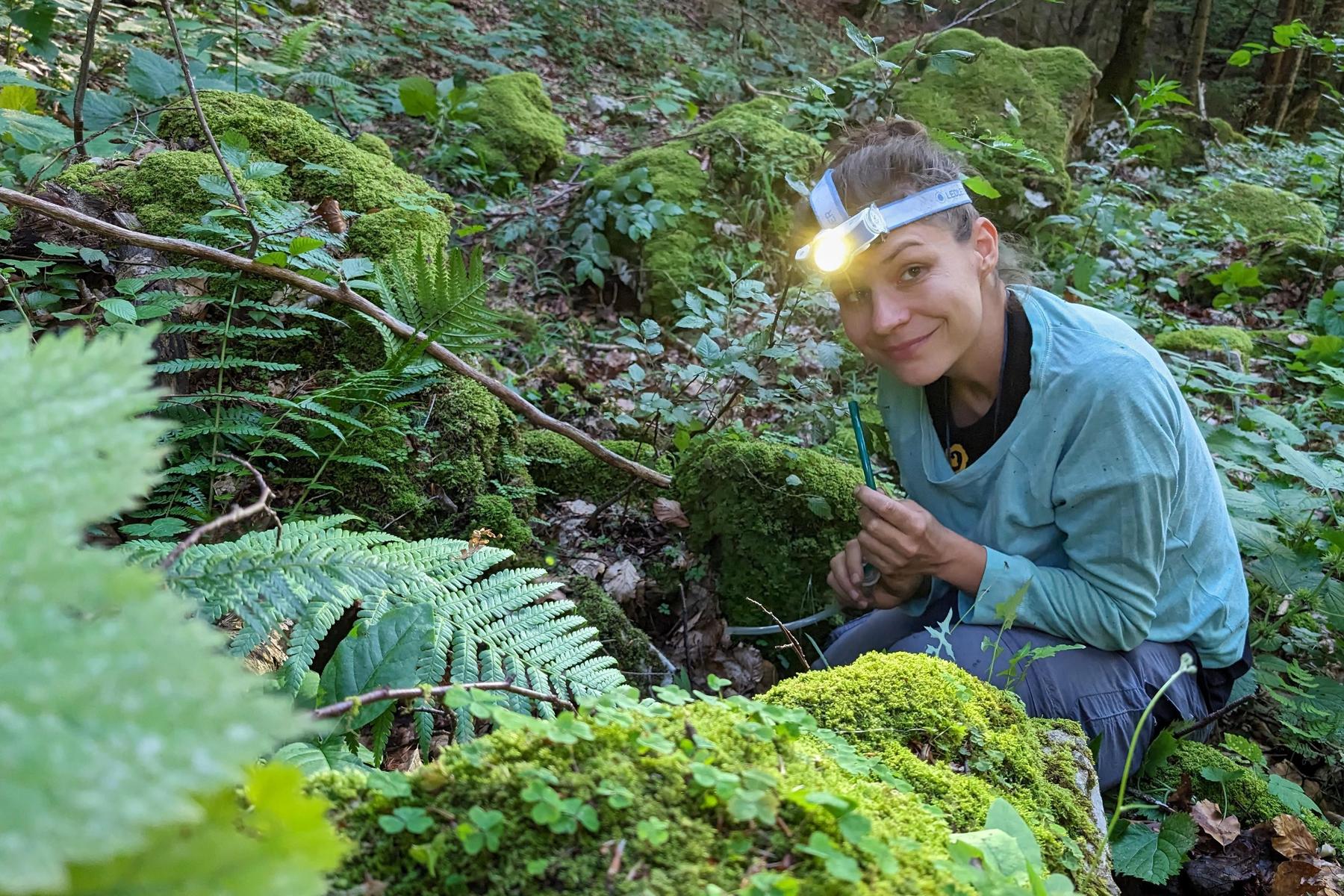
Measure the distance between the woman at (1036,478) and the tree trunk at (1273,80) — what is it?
14418 millimetres

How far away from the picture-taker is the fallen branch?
2.44 m

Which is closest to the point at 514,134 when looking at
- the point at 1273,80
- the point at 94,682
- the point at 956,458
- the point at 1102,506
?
the point at 956,458

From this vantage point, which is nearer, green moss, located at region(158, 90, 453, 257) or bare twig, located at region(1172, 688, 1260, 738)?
bare twig, located at region(1172, 688, 1260, 738)

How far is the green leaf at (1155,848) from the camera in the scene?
211 cm

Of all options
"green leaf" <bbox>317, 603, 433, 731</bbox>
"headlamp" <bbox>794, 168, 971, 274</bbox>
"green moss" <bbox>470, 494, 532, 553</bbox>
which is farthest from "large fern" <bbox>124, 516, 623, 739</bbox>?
"headlamp" <bbox>794, 168, 971, 274</bbox>

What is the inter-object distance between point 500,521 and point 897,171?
1.78m

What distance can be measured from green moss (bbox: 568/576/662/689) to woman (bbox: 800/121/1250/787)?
0.87m

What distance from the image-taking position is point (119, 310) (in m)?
2.24

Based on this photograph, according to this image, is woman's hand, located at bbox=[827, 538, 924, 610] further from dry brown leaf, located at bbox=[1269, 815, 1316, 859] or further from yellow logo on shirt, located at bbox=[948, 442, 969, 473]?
dry brown leaf, located at bbox=[1269, 815, 1316, 859]

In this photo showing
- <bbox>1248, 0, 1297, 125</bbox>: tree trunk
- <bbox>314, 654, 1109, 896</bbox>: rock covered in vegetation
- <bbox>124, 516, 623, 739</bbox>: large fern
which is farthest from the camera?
<bbox>1248, 0, 1297, 125</bbox>: tree trunk

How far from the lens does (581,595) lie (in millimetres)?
2822

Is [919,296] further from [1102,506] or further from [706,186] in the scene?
[706,186]

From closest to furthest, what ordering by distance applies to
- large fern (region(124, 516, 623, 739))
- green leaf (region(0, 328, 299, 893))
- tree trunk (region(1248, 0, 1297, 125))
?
green leaf (region(0, 328, 299, 893))
large fern (region(124, 516, 623, 739))
tree trunk (region(1248, 0, 1297, 125))

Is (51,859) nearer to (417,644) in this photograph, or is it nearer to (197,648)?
(197,648)
